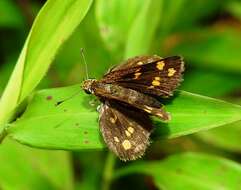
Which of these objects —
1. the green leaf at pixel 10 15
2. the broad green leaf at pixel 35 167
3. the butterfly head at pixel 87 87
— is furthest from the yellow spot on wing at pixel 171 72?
the green leaf at pixel 10 15

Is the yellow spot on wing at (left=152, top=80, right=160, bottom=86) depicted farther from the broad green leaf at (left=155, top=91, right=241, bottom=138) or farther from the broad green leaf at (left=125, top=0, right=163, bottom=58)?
the broad green leaf at (left=125, top=0, right=163, bottom=58)

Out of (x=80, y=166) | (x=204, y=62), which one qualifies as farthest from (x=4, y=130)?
(x=204, y=62)

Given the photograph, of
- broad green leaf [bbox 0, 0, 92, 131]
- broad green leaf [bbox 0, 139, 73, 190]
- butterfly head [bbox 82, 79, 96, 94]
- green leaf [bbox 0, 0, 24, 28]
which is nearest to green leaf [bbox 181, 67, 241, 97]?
broad green leaf [bbox 0, 139, 73, 190]

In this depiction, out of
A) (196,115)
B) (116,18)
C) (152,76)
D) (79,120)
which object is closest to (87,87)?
(79,120)

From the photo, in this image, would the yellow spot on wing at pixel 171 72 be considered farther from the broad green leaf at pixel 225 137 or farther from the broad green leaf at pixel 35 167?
the broad green leaf at pixel 225 137

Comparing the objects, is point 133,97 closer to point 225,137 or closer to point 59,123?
point 59,123
